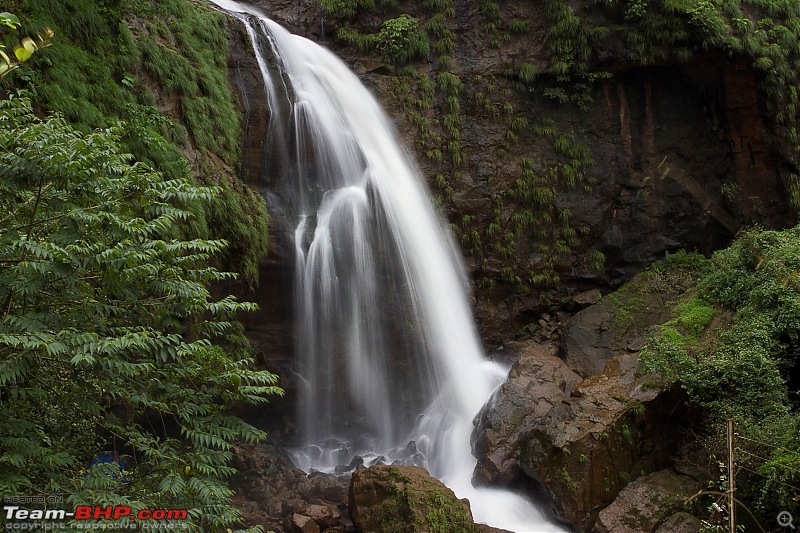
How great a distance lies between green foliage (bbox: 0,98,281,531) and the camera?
4.76 meters

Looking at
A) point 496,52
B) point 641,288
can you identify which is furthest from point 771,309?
point 496,52

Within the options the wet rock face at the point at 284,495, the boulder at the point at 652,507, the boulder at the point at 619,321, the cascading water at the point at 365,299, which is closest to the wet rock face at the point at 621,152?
the boulder at the point at 619,321

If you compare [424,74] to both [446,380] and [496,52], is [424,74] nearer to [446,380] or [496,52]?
[496,52]

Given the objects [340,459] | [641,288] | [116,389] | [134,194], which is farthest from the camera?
[641,288]

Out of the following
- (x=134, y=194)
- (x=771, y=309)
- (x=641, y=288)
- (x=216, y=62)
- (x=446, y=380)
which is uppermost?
(x=216, y=62)

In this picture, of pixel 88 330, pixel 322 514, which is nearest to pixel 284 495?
pixel 322 514

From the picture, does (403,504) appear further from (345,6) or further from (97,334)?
(345,6)

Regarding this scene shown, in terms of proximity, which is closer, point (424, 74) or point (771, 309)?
point (771, 309)

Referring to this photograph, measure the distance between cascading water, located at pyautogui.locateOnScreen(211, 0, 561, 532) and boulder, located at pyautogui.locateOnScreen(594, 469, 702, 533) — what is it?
2244 mm

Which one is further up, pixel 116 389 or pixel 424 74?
pixel 424 74

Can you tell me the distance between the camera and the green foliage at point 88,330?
4762 millimetres

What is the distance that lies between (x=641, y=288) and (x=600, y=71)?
18.4ft

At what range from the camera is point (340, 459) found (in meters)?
11.5

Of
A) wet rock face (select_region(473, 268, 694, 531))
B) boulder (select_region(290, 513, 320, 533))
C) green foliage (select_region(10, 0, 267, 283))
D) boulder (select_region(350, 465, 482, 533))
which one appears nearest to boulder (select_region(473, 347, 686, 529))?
wet rock face (select_region(473, 268, 694, 531))
